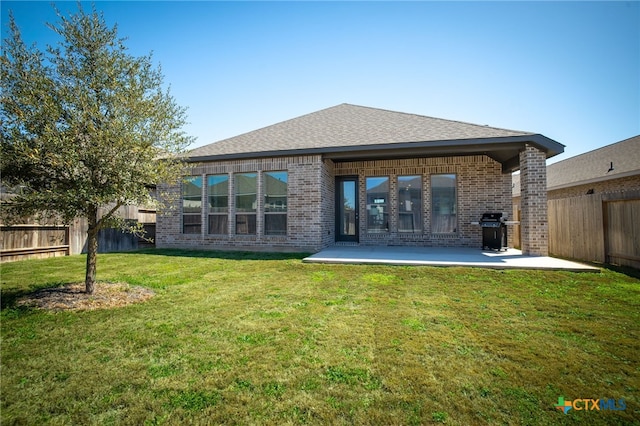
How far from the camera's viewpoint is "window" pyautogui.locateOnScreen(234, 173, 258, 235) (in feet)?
32.9

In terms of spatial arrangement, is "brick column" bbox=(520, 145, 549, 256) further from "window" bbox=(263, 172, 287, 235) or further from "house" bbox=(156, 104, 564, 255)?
"window" bbox=(263, 172, 287, 235)

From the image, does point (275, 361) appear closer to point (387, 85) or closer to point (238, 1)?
point (238, 1)

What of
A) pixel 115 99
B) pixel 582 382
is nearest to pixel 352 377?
pixel 582 382

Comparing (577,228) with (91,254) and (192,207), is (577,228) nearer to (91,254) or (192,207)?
(91,254)

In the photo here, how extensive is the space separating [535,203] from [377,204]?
16.2ft

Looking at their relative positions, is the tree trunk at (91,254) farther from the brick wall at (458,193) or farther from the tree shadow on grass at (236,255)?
the brick wall at (458,193)

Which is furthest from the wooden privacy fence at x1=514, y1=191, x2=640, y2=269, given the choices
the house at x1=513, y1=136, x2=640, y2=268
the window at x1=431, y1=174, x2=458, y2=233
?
the window at x1=431, y1=174, x2=458, y2=233

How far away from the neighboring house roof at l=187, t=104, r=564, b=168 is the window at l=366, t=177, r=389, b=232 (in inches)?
64.4

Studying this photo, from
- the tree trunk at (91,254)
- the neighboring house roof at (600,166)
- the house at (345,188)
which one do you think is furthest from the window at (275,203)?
the neighboring house roof at (600,166)

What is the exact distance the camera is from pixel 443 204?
10.3 m

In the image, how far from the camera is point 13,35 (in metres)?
3.99

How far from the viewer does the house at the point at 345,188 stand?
9180 millimetres

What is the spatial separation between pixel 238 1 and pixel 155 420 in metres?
9.90

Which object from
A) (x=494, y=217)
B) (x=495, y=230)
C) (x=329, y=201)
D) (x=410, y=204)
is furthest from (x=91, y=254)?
(x=495, y=230)
